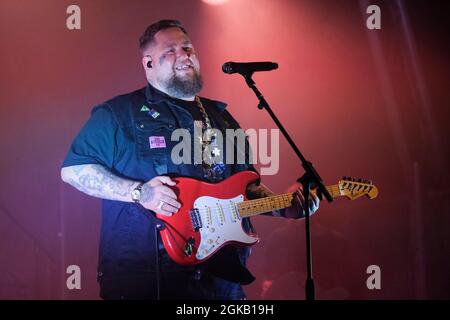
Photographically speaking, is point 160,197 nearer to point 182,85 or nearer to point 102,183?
point 102,183

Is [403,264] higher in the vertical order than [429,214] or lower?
lower

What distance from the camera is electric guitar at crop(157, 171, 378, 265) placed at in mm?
3098

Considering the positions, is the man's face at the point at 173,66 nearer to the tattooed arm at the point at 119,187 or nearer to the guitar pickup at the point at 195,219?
the tattooed arm at the point at 119,187

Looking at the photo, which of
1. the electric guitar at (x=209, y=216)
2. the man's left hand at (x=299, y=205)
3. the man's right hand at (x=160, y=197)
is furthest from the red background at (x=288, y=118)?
the man's right hand at (x=160, y=197)

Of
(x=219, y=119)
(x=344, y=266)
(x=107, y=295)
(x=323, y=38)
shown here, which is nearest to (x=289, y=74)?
(x=323, y=38)

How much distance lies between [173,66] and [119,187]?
0.81 meters

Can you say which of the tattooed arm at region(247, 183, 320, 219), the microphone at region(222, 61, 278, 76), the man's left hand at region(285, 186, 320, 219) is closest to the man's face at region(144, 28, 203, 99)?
the microphone at region(222, 61, 278, 76)

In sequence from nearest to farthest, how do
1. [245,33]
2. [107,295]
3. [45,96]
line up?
1. [107,295]
2. [45,96]
3. [245,33]

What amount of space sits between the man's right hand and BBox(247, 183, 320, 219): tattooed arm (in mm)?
479

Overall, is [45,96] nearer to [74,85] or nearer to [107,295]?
[74,85]

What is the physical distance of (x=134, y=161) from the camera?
323 cm

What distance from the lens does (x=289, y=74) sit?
3705mm

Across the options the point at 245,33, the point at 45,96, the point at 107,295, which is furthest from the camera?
the point at 245,33

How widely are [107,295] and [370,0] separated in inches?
98.8
